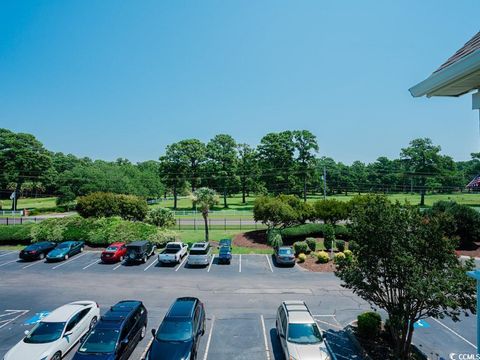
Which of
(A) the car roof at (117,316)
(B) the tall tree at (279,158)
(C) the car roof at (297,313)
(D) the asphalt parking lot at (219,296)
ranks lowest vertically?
(D) the asphalt parking lot at (219,296)

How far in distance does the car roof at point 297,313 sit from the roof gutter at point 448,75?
1052 centimetres

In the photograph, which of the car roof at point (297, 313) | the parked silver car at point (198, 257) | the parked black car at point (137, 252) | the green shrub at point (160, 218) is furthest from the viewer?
the green shrub at point (160, 218)

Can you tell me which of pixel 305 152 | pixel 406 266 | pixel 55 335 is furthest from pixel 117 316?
pixel 305 152

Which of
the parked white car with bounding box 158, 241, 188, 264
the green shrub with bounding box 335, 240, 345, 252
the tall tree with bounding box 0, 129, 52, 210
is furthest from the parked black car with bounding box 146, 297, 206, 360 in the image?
the tall tree with bounding box 0, 129, 52, 210

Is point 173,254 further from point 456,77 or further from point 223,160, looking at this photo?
point 223,160

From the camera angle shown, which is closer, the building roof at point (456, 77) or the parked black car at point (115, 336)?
the building roof at point (456, 77)

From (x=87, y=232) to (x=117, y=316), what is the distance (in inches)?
896

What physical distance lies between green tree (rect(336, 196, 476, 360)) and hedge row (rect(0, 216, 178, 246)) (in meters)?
23.9

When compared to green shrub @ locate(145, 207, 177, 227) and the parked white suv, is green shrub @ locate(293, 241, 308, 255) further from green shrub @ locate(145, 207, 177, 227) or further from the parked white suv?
green shrub @ locate(145, 207, 177, 227)

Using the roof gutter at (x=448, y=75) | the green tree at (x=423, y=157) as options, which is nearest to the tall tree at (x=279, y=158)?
the green tree at (x=423, y=157)

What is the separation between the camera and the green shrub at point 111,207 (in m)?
36.2

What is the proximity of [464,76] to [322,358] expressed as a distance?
10171 millimetres

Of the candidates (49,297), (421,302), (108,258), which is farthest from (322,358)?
(108,258)

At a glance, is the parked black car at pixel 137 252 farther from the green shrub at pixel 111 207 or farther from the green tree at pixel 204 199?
the green shrub at pixel 111 207
